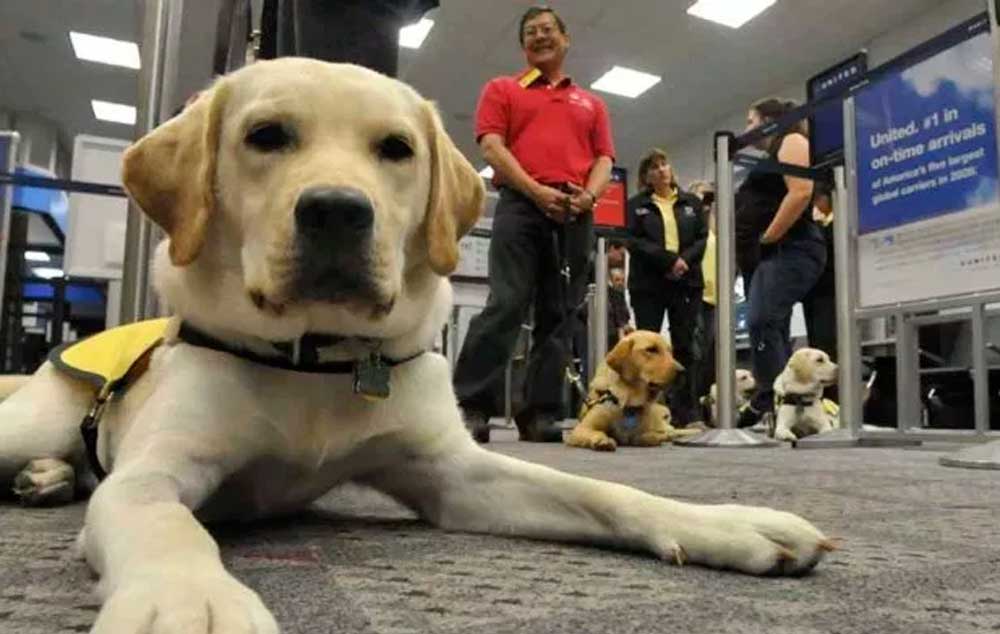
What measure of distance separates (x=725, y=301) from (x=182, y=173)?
310 centimetres

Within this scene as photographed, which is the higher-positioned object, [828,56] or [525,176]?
[828,56]

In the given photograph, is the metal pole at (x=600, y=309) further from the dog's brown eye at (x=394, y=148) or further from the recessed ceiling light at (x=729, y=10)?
the dog's brown eye at (x=394, y=148)

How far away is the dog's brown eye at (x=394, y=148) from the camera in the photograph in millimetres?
1204

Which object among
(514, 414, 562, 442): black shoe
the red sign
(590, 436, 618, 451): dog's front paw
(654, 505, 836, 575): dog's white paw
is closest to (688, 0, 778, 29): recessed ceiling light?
the red sign

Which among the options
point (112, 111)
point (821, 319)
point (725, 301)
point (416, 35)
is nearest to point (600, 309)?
point (821, 319)

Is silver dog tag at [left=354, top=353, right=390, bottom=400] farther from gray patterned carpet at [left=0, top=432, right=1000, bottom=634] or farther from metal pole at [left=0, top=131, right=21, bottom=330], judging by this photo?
metal pole at [left=0, top=131, right=21, bottom=330]

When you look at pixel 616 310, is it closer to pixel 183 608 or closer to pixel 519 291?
pixel 519 291

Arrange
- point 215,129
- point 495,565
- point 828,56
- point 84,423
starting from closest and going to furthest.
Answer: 1. point 495,565
2. point 215,129
3. point 84,423
4. point 828,56

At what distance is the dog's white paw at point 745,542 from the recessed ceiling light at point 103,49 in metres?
9.36

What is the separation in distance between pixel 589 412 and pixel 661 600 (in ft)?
10.7

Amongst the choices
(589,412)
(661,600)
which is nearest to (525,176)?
(589,412)

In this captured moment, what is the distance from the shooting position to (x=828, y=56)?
28.6ft

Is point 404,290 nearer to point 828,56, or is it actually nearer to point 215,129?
point 215,129

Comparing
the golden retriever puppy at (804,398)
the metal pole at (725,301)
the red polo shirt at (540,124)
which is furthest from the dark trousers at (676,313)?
the red polo shirt at (540,124)
